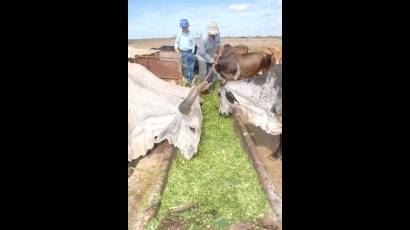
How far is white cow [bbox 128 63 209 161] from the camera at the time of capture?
3.83 m

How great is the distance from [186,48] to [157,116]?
71 centimetres

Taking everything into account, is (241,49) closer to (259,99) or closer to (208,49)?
(208,49)

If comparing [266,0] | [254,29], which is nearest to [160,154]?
[254,29]

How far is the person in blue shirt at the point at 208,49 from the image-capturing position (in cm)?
387

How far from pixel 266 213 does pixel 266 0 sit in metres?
1.93

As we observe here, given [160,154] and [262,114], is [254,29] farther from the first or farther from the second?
[160,154]

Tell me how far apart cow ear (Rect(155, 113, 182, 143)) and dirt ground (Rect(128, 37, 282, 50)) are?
2.37 ft

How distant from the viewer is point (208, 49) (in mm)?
3951

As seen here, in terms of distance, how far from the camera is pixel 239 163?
3.88 meters

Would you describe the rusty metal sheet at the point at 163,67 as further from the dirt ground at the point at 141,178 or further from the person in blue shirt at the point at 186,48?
the dirt ground at the point at 141,178

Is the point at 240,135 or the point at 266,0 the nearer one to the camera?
the point at 266,0

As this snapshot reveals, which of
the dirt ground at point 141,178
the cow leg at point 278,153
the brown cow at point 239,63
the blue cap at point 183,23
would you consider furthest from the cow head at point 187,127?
the cow leg at point 278,153

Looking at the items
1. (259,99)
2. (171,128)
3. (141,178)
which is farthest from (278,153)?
(141,178)

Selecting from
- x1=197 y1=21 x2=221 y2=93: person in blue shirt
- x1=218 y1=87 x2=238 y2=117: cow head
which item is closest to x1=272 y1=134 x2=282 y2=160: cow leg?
x1=218 y1=87 x2=238 y2=117: cow head
